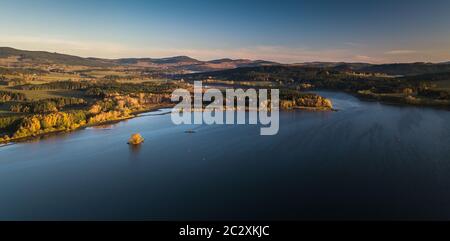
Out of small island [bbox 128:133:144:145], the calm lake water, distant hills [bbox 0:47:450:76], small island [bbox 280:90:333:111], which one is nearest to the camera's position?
the calm lake water

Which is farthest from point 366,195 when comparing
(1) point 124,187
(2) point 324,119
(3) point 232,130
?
(2) point 324,119

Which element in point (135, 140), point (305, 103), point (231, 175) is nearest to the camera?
point (231, 175)

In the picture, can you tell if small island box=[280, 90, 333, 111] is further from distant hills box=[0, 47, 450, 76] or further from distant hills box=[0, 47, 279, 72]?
distant hills box=[0, 47, 279, 72]

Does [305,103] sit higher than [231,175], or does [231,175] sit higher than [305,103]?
[305,103]

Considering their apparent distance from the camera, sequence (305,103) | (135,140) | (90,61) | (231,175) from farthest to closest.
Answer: (90,61) → (305,103) → (135,140) → (231,175)

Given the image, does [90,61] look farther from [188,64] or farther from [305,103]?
[305,103]

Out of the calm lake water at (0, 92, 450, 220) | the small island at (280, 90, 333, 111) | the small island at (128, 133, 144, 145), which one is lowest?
the calm lake water at (0, 92, 450, 220)

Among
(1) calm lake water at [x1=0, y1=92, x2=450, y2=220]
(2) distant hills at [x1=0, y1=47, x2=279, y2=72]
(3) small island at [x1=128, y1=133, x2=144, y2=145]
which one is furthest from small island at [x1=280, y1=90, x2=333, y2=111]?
(2) distant hills at [x1=0, y1=47, x2=279, y2=72]

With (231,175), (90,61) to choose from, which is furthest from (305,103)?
(90,61)

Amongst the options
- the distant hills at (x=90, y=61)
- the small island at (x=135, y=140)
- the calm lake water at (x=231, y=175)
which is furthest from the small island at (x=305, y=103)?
the distant hills at (x=90, y=61)
